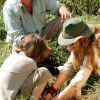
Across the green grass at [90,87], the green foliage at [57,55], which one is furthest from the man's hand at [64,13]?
the green grass at [90,87]

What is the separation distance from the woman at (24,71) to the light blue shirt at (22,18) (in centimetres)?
76

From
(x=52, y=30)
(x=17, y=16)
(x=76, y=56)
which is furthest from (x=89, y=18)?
(x=76, y=56)

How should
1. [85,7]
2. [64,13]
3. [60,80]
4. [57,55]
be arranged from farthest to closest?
[85,7] < [57,55] < [64,13] < [60,80]

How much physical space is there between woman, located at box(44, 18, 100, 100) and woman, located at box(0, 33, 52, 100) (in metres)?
0.27

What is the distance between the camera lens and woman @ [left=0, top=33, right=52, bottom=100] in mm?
5168

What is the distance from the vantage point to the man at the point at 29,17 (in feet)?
20.1

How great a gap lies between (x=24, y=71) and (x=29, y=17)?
50.0 inches

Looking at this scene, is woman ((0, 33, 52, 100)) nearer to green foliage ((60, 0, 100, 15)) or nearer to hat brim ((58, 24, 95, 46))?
hat brim ((58, 24, 95, 46))

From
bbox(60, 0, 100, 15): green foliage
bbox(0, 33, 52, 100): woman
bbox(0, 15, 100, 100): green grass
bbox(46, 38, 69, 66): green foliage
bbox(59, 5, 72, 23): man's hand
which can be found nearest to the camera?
bbox(0, 33, 52, 100): woman

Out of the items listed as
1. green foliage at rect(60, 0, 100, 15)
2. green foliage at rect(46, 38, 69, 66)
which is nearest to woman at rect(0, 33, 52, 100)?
green foliage at rect(46, 38, 69, 66)

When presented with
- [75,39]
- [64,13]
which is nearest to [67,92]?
[75,39]

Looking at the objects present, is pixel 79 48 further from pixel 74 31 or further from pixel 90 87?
pixel 90 87

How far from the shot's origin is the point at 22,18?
621cm

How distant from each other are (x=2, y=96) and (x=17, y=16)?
1.40 m
